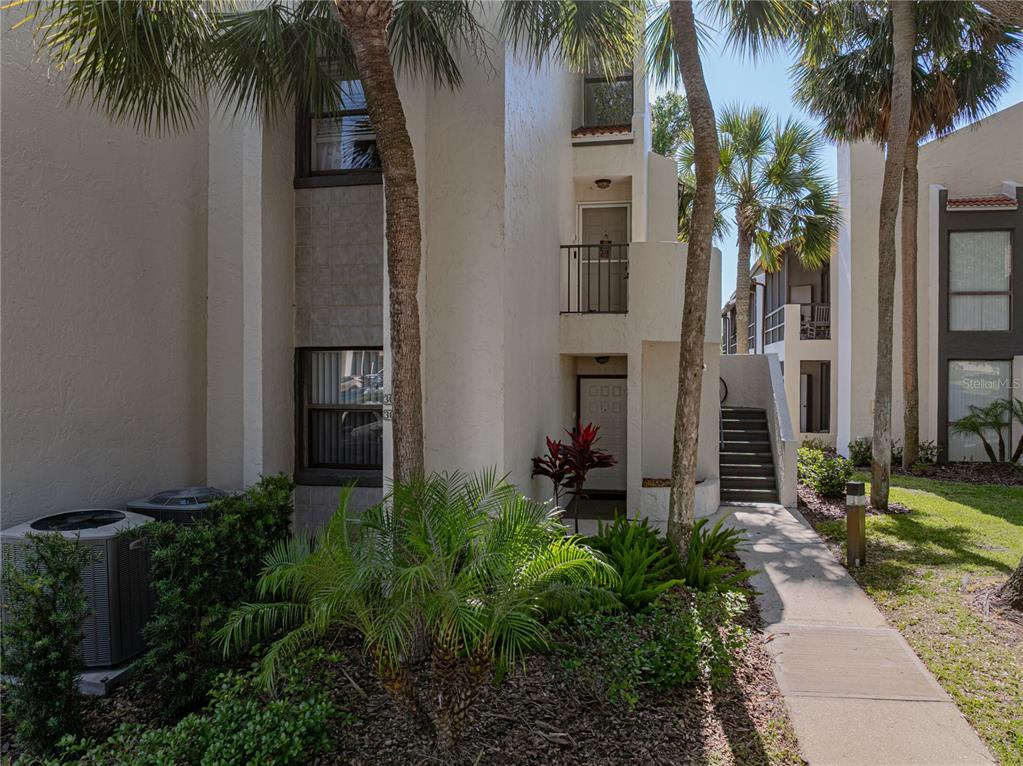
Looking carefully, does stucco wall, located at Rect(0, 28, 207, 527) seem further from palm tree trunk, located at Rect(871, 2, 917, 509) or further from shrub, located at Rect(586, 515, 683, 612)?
palm tree trunk, located at Rect(871, 2, 917, 509)

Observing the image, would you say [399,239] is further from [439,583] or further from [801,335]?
[801,335]

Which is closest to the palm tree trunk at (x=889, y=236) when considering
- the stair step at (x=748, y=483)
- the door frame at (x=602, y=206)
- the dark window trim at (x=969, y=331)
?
the stair step at (x=748, y=483)

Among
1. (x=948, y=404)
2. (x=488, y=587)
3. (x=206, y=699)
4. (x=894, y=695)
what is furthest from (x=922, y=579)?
(x=948, y=404)

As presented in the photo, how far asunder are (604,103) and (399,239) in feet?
33.1

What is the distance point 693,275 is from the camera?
6.95 m

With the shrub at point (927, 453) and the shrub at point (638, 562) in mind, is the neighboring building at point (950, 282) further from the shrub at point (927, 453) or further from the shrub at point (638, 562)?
the shrub at point (638, 562)

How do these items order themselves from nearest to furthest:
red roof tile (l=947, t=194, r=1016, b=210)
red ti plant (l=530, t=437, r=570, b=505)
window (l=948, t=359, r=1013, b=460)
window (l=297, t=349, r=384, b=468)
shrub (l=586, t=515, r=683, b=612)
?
1. shrub (l=586, t=515, r=683, b=612)
2. window (l=297, t=349, r=384, b=468)
3. red ti plant (l=530, t=437, r=570, b=505)
4. red roof tile (l=947, t=194, r=1016, b=210)
5. window (l=948, t=359, r=1013, b=460)

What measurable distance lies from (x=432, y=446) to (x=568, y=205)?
21.2 feet

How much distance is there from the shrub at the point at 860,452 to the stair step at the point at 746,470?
4.54 m

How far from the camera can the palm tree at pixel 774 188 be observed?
56.2ft

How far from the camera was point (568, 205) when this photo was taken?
1191 centimetres

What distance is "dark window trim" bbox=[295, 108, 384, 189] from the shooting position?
7.59 meters

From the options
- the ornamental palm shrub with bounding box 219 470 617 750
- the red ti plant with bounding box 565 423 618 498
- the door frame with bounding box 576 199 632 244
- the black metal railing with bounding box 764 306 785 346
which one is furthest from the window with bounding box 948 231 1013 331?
the ornamental palm shrub with bounding box 219 470 617 750

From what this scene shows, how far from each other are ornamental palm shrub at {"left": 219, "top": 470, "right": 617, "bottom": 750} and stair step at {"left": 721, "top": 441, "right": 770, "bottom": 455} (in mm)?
9798
